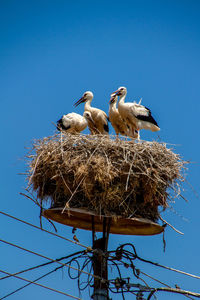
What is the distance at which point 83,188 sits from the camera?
5.89 metres

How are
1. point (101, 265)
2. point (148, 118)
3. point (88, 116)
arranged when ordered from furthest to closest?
point (88, 116)
point (148, 118)
point (101, 265)

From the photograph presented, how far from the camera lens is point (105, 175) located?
5.83m

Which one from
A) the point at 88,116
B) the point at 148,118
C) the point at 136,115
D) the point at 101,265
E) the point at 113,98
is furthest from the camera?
the point at 113,98

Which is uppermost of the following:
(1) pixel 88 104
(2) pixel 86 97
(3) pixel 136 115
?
(2) pixel 86 97

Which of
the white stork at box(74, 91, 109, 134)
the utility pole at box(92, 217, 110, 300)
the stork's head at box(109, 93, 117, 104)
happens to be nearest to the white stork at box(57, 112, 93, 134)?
the white stork at box(74, 91, 109, 134)

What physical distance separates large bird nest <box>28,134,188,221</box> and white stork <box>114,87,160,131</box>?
2447mm

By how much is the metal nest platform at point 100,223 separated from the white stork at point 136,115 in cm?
259

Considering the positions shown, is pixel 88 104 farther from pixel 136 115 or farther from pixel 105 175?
pixel 105 175

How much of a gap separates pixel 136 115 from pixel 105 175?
126 inches

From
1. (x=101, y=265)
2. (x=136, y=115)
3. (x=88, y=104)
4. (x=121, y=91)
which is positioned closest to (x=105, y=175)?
(x=101, y=265)

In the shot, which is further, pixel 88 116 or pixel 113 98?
pixel 113 98

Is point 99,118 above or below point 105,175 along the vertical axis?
above

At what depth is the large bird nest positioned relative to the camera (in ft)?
19.3

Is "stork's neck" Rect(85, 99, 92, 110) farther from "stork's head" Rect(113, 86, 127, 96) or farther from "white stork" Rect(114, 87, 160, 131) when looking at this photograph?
"white stork" Rect(114, 87, 160, 131)
